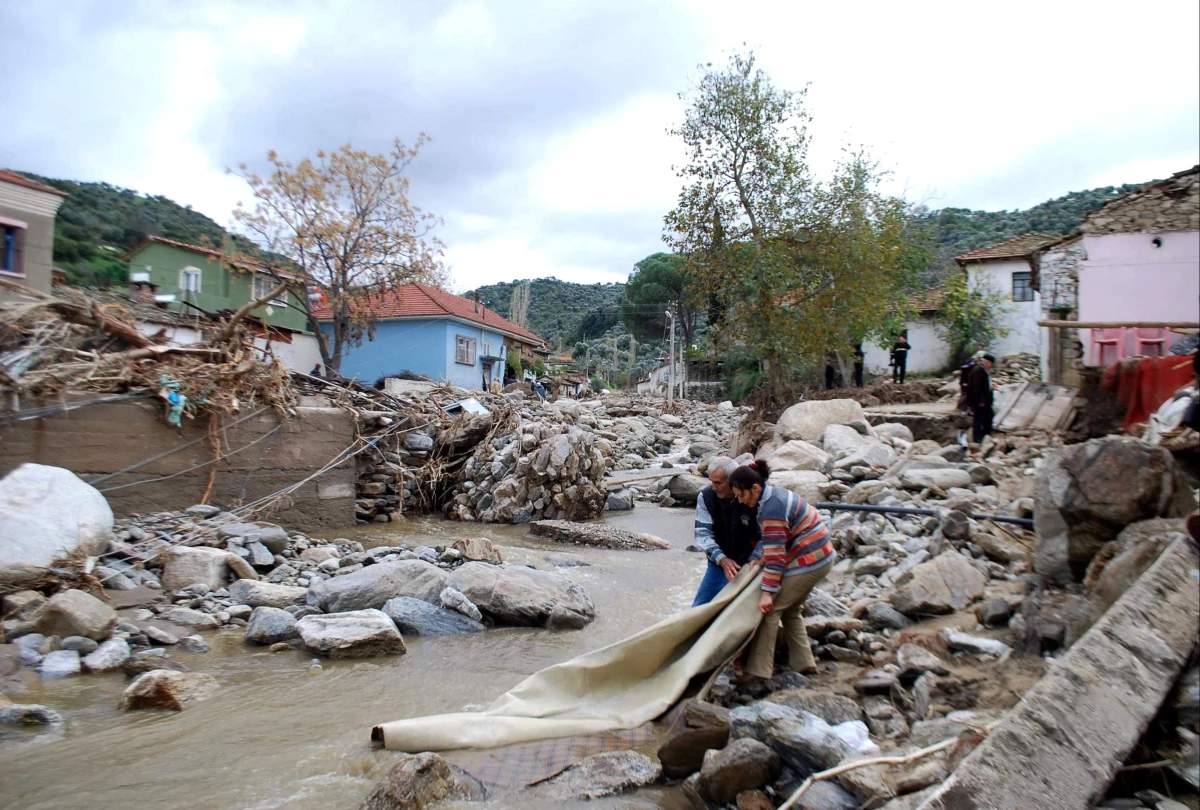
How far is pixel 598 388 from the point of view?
51062 mm

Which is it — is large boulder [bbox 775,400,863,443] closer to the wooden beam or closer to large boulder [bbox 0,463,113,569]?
the wooden beam

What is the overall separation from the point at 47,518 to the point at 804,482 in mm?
8651

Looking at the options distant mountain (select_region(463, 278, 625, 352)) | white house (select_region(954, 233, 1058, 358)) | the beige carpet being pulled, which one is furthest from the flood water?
distant mountain (select_region(463, 278, 625, 352))

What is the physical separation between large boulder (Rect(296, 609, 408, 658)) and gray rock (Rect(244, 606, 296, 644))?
12cm

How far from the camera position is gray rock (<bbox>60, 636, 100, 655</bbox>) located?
552cm

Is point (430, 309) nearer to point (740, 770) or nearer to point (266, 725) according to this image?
point (266, 725)

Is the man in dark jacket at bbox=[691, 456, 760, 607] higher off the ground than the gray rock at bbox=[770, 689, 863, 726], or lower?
higher

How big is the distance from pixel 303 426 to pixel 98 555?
3782mm

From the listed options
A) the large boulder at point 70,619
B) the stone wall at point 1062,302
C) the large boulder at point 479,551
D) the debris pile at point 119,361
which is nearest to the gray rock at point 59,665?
the large boulder at point 70,619

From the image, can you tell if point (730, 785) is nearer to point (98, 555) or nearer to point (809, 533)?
point (809, 533)

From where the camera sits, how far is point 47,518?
21.6ft

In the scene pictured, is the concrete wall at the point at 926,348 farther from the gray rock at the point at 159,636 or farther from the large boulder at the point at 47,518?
the gray rock at the point at 159,636

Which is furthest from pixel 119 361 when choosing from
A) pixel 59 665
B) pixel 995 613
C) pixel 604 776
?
pixel 995 613

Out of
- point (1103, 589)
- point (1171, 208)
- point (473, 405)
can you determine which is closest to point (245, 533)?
point (473, 405)
